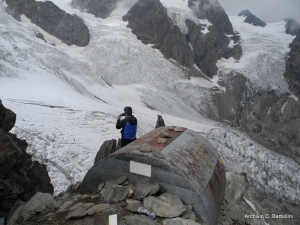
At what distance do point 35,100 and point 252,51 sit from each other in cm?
6313

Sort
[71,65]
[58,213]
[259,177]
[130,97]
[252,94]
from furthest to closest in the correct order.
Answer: [252,94], [71,65], [130,97], [259,177], [58,213]

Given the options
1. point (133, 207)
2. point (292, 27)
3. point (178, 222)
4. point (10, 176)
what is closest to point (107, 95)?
point (10, 176)

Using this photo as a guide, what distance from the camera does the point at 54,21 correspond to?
6231 cm

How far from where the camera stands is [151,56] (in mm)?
56062

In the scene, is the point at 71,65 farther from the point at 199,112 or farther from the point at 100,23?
the point at 100,23

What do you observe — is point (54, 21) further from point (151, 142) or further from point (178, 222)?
point (178, 222)

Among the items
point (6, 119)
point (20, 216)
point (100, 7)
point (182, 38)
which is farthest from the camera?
point (100, 7)

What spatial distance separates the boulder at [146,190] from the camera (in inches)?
191

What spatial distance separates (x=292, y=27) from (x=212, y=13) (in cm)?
2710

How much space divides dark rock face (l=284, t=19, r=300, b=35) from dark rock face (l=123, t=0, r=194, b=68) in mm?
39251

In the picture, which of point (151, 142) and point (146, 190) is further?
point (151, 142)

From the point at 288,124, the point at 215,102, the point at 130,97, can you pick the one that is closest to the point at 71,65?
the point at 130,97

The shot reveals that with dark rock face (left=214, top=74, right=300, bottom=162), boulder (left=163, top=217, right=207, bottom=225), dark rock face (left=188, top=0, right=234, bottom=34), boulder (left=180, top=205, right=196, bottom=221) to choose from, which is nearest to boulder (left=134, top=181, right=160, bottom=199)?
boulder (left=180, top=205, right=196, bottom=221)

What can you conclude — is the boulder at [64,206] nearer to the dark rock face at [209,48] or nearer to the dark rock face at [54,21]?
the dark rock face at [54,21]
